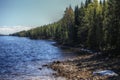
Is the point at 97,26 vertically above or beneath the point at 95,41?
above

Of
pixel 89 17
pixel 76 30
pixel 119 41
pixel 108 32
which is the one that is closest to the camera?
pixel 119 41

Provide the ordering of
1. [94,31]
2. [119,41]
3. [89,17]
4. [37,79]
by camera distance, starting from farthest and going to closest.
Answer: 1. [89,17]
2. [94,31]
3. [119,41]
4. [37,79]

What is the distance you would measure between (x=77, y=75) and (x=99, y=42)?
111 ft

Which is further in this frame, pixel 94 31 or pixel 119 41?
pixel 94 31

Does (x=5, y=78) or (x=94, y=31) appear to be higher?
(x=94, y=31)

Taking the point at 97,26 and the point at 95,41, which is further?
the point at 95,41

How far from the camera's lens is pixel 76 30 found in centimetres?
9425

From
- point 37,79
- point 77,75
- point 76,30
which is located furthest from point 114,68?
point 76,30

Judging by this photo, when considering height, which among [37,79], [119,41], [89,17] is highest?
[89,17]

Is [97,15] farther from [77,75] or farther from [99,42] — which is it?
[77,75]

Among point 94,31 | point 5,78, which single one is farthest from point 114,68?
point 94,31

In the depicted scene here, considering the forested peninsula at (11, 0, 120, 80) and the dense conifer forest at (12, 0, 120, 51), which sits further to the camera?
the dense conifer forest at (12, 0, 120, 51)

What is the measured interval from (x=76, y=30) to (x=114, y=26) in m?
43.0

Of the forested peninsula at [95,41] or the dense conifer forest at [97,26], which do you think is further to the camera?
the dense conifer forest at [97,26]
